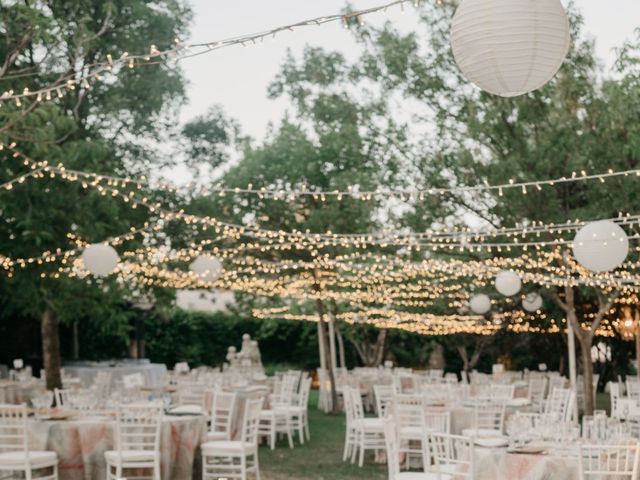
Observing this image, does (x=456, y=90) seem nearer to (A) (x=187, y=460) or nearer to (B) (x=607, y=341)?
(A) (x=187, y=460)

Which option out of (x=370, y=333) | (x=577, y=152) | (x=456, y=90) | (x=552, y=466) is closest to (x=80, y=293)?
(x=456, y=90)

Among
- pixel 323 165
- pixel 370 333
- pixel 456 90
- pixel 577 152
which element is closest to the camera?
pixel 577 152

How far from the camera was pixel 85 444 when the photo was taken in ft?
26.3

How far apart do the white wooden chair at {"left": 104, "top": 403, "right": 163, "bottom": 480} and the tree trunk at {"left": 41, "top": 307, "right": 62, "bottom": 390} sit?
6.10 m

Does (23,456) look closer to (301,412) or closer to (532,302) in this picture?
(301,412)

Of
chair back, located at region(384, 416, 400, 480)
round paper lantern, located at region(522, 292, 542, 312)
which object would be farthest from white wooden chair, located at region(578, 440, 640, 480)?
round paper lantern, located at region(522, 292, 542, 312)

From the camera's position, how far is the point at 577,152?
12.0 metres

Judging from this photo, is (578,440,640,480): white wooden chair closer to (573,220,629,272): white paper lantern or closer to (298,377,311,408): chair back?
(573,220,629,272): white paper lantern

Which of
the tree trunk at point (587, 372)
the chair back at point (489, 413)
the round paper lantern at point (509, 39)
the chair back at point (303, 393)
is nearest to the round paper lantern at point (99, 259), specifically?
the chair back at point (489, 413)

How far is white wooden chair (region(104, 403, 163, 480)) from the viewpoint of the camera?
24.8ft

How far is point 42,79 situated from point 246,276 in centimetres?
573

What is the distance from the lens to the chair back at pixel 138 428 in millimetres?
7636

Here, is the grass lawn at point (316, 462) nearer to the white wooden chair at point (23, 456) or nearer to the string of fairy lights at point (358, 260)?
the string of fairy lights at point (358, 260)

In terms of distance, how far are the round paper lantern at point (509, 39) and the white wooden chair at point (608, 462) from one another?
2874 mm
